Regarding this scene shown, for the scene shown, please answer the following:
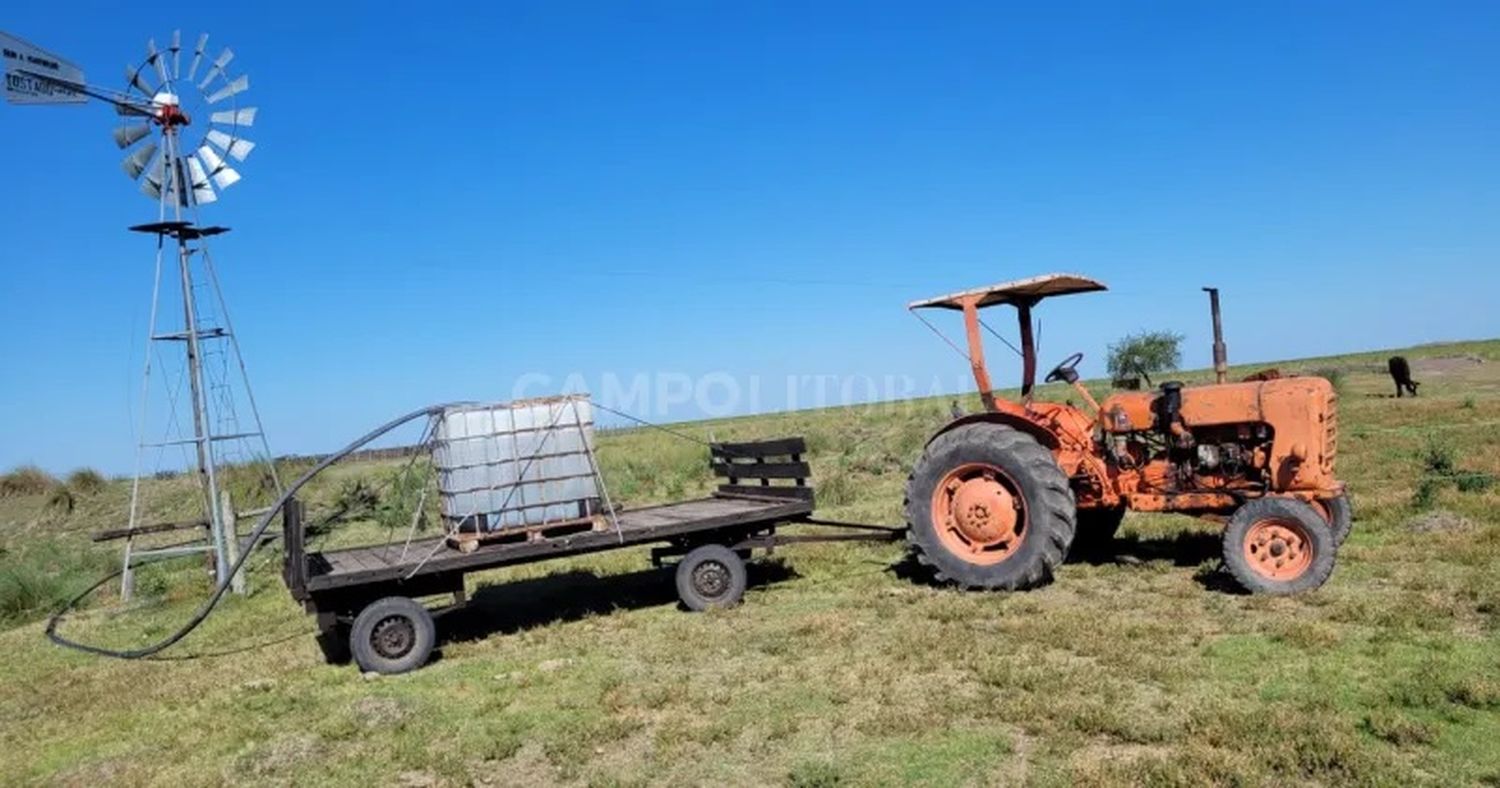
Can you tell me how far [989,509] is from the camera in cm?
831

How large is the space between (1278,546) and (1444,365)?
4111 centimetres

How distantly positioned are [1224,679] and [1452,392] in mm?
28264

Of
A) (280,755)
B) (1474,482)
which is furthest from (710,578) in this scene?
(1474,482)

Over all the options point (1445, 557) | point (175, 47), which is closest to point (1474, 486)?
point (1445, 557)

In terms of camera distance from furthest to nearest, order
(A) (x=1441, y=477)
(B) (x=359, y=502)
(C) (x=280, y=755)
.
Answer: (B) (x=359, y=502), (A) (x=1441, y=477), (C) (x=280, y=755)

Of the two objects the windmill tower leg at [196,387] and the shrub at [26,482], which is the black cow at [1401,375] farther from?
the shrub at [26,482]

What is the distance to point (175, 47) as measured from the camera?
12.7 metres

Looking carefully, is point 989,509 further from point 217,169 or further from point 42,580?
point 42,580

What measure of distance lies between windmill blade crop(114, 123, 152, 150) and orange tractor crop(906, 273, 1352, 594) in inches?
415

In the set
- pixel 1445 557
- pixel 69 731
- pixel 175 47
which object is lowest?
pixel 69 731

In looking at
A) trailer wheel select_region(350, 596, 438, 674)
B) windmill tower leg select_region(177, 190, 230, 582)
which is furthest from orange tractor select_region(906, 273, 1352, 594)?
windmill tower leg select_region(177, 190, 230, 582)

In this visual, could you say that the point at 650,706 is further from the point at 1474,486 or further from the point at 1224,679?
the point at 1474,486

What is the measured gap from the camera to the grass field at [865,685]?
15.3ft

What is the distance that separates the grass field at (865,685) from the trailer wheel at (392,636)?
0.55ft
